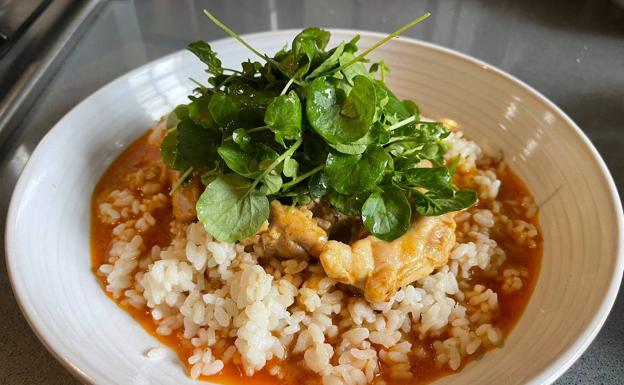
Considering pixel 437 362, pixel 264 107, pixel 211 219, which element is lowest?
pixel 437 362

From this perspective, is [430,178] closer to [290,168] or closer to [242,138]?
[290,168]

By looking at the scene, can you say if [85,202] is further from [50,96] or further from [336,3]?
[336,3]

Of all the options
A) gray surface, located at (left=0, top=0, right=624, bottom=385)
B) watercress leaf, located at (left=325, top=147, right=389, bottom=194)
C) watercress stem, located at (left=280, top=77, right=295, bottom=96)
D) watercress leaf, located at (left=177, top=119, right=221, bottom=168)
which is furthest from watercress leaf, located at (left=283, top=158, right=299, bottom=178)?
gray surface, located at (left=0, top=0, right=624, bottom=385)

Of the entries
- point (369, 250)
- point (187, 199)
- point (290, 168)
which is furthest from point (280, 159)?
point (187, 199)

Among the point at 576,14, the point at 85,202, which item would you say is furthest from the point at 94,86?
the point at 576,14

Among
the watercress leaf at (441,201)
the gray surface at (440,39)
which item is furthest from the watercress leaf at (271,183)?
the gray surface at (440,39)

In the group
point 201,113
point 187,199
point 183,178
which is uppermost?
point 201,113

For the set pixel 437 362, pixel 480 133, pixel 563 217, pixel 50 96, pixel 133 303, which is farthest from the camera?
pixel 50 96
